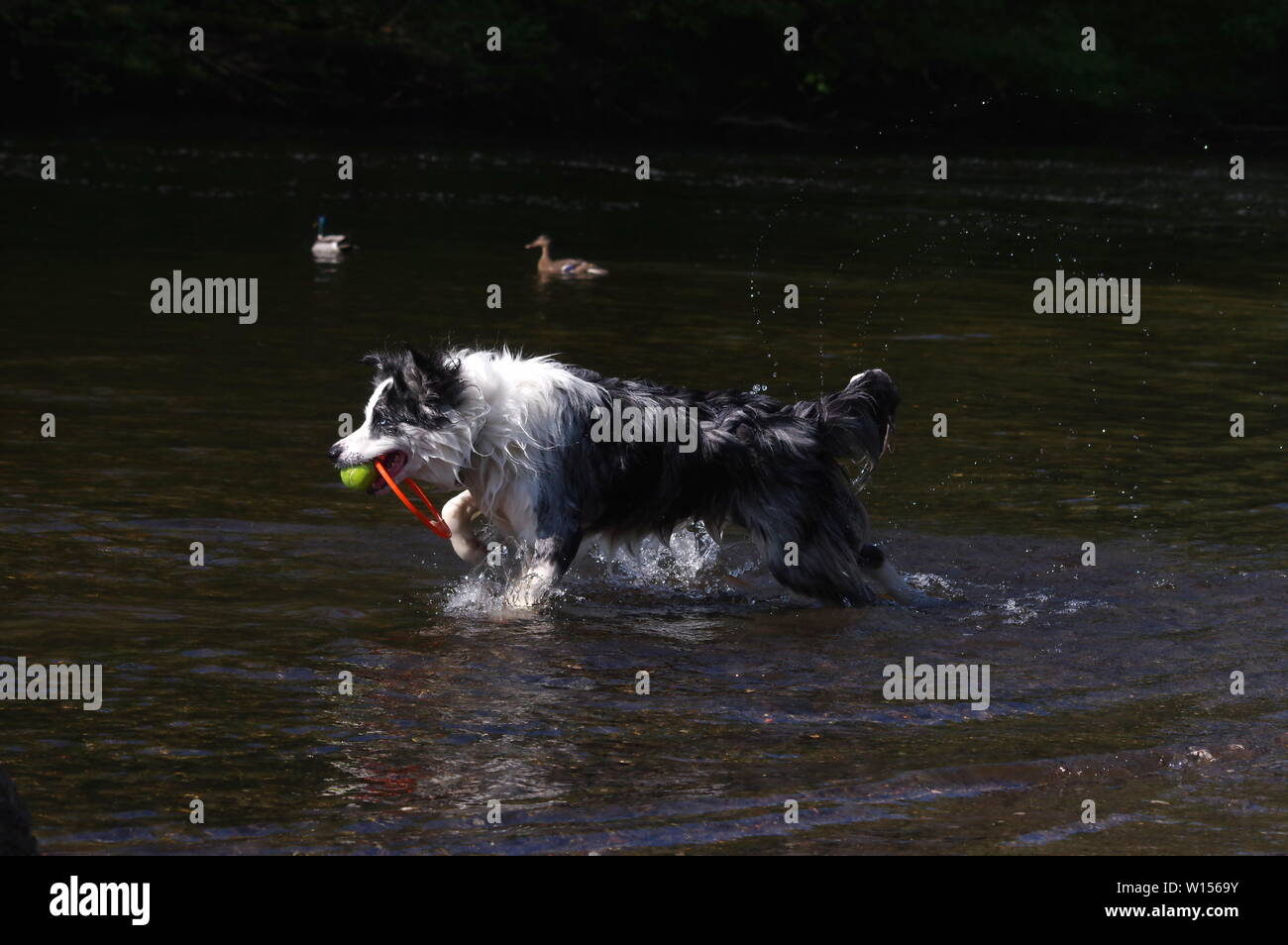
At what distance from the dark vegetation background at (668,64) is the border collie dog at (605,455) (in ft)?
99.6

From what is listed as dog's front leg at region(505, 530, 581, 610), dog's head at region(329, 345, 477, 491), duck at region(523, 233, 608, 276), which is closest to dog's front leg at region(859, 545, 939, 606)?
dog's front leg at region(505, 530, 581, 610)

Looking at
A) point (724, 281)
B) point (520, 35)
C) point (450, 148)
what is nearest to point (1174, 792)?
point (724, 281)

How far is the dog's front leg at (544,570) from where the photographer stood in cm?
926

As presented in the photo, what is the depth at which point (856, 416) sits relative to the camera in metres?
9.52

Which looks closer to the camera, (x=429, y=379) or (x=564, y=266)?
(x=429, y=379)

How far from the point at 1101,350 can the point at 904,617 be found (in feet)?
31.8

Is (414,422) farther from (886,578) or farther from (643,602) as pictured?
(886,578)

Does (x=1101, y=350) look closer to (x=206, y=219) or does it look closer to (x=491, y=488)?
(x=491, y=488)

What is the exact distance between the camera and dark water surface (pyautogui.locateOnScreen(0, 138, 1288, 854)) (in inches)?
263

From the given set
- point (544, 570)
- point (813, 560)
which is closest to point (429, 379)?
point (544, 570)

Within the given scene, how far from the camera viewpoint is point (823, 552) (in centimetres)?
948

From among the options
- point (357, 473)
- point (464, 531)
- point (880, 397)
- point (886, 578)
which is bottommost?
point (886, 578)

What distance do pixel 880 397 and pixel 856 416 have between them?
20cm

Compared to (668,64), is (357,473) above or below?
below
